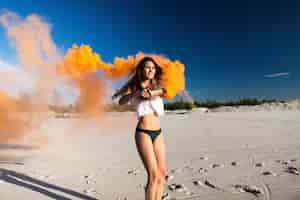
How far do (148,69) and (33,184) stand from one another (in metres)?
3.33

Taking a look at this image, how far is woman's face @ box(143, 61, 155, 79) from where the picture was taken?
147 inches

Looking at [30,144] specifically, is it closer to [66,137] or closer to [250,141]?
[66,137]

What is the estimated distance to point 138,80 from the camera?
3891mm

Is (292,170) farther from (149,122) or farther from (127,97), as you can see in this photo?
(127,97)

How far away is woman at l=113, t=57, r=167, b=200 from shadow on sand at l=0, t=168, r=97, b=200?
4.71ft

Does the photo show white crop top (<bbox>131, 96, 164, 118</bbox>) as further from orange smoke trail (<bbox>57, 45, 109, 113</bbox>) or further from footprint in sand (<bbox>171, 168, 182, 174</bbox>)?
orange smoke trail (<bbox>57, 45, 109, 113</bbox>)

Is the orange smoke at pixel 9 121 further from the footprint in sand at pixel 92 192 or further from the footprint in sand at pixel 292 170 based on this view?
the footprint in sand at pixel 292 170

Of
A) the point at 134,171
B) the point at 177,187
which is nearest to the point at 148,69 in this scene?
the point at 177,187

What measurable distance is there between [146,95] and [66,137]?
378 inches

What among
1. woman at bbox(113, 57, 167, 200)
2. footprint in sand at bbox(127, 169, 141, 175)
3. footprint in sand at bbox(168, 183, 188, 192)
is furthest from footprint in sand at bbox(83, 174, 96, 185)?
woman at bbox(113, 57, 167, 200)

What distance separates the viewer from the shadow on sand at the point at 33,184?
15.3 ft

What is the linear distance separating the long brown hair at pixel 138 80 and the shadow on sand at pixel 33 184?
1.80 meters

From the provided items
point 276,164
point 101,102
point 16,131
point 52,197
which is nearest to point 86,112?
point 101,102

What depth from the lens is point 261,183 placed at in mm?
4625
